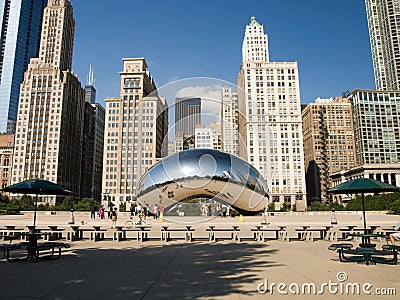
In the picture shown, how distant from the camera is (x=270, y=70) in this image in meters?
107

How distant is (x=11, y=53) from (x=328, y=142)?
15682cm

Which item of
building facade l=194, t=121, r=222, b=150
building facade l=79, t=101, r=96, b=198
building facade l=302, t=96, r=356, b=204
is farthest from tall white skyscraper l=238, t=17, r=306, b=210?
building facade l=79, t=101, r=96, b=198

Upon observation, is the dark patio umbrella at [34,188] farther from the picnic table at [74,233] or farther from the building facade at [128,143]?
the building facade at [128,143]

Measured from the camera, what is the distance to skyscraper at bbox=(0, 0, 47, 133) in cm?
15825

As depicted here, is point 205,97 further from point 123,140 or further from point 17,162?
point 17,162

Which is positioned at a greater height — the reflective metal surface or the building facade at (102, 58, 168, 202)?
the building facade at (102, 58, 168, 202)

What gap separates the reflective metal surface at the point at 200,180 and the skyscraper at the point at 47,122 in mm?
89826

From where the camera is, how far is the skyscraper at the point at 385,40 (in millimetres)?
134250

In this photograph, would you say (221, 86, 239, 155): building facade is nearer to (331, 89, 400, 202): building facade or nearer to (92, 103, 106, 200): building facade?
(331, 89, 400, 202): building facade

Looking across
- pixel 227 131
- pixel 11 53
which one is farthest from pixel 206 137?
pixel 11 53

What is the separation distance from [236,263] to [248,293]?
3084mm

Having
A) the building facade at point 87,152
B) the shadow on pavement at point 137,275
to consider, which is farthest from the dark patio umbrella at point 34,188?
the building facade at point 87,152

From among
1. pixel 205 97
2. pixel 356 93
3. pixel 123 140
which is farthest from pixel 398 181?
pixel 205 97

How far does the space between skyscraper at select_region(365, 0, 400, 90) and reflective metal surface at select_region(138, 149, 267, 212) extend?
136 m
